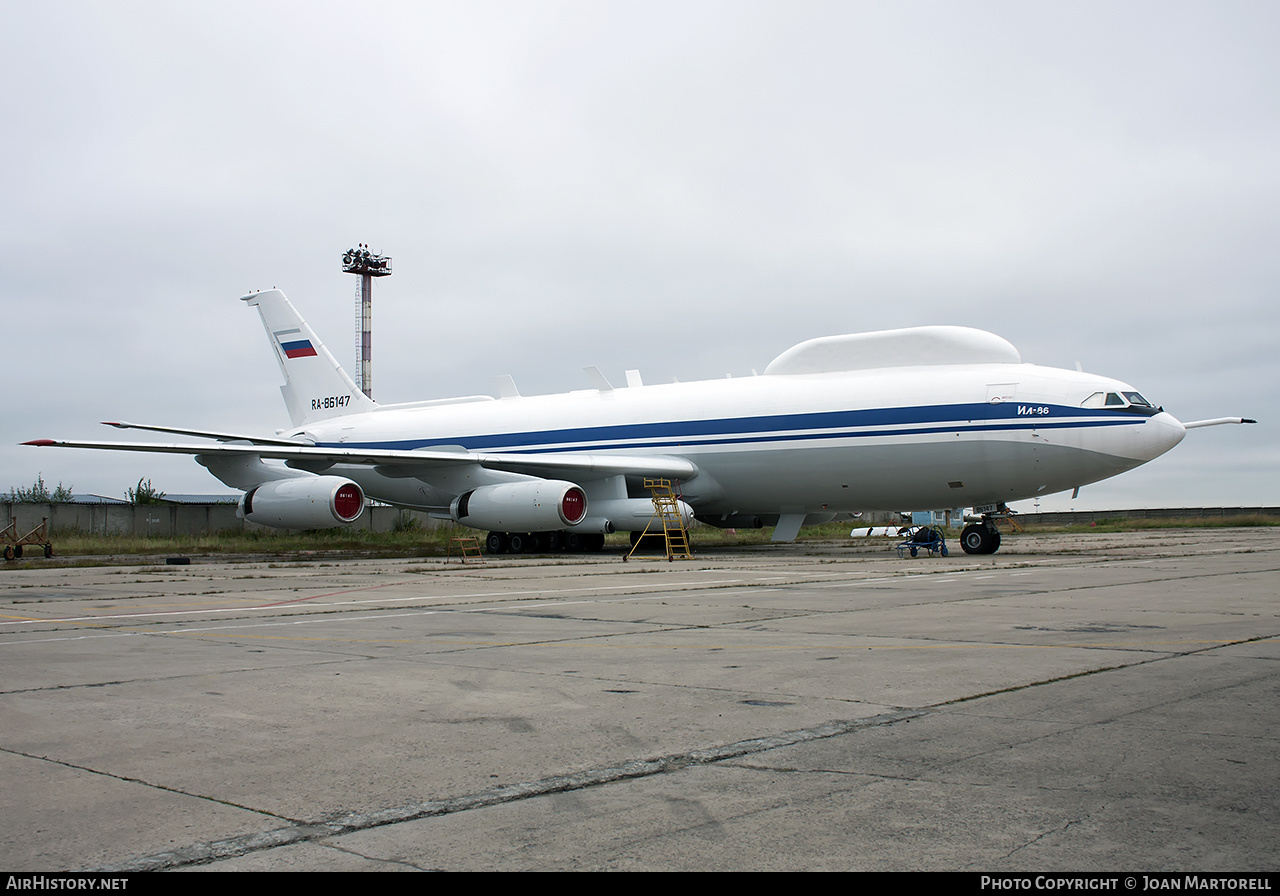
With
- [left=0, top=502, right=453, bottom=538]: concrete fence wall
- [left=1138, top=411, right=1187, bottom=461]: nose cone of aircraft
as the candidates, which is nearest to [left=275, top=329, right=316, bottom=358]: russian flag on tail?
[left=0, top=502, right=453, bottom=538]: concrete fence wall

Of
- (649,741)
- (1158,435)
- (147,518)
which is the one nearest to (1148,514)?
(1158,435)

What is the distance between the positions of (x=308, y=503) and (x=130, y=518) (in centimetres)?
1607

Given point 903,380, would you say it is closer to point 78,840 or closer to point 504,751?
point 504,751

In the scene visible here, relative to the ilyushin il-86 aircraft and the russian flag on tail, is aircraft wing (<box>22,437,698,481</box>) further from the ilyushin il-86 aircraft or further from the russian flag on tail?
the russian flag on tail

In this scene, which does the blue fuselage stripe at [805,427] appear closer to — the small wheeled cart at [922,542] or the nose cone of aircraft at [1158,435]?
the nose cone of aircraft at [1158,435]

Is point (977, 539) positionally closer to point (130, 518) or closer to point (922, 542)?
point (922, 542)

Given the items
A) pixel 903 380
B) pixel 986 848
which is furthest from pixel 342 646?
pixel 903 380

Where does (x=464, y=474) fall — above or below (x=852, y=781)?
above

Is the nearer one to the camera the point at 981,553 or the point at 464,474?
the point at 981,553

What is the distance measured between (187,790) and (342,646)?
13.0 ft

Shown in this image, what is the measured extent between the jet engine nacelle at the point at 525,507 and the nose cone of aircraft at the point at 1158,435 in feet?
40.4

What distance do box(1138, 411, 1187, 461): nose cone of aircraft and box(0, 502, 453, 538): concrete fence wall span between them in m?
28.2

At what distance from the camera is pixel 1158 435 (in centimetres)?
2080

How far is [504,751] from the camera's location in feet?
13.3
